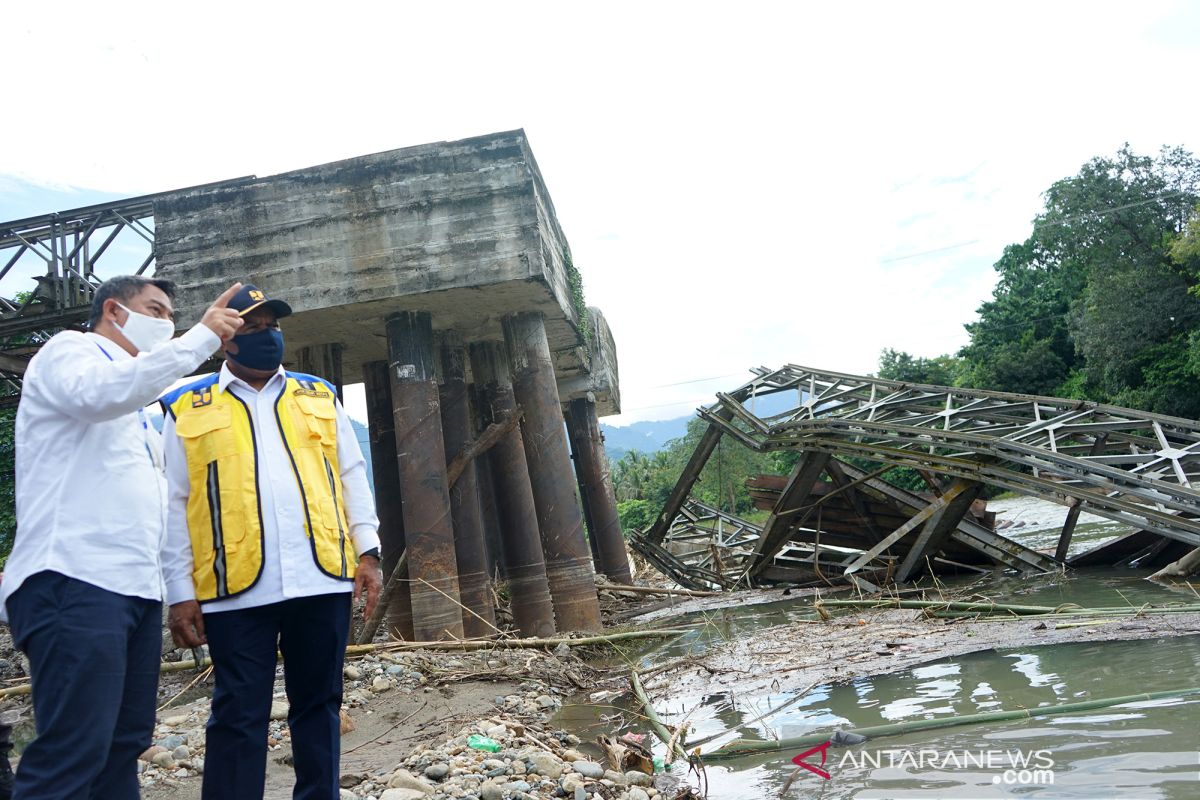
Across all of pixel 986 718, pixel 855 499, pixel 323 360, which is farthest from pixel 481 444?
pixel 986 718

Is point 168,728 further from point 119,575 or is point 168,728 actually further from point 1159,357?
point 1159,357

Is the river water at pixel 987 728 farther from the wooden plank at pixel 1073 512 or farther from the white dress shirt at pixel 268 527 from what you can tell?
the wooden plank at pixel 1073 512

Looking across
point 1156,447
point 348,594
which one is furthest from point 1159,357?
point 348,594

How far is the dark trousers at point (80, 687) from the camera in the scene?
2584mm

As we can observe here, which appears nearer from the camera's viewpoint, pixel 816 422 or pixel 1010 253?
pixel 816 422

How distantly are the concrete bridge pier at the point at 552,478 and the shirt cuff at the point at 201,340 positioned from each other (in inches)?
309

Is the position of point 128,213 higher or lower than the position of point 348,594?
higher

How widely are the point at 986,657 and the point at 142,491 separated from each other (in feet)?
17.6

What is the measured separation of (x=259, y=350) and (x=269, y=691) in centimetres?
132

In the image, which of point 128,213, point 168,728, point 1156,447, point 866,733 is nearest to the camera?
point 866,733

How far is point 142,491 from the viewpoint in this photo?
10.1 feet

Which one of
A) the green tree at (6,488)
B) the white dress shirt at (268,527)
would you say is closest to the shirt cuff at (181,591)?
the white dress shirt at (268,527)

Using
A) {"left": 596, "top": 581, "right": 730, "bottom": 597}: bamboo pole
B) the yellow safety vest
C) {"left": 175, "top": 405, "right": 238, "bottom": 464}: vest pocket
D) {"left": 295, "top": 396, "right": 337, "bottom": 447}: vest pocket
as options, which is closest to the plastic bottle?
the yellow safety vest

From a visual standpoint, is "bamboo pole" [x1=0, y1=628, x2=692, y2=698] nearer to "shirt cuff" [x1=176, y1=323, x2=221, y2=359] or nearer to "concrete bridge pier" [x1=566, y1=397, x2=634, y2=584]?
"shirt cuff" [x1=176, y1=323, x2=221, y2=359]
